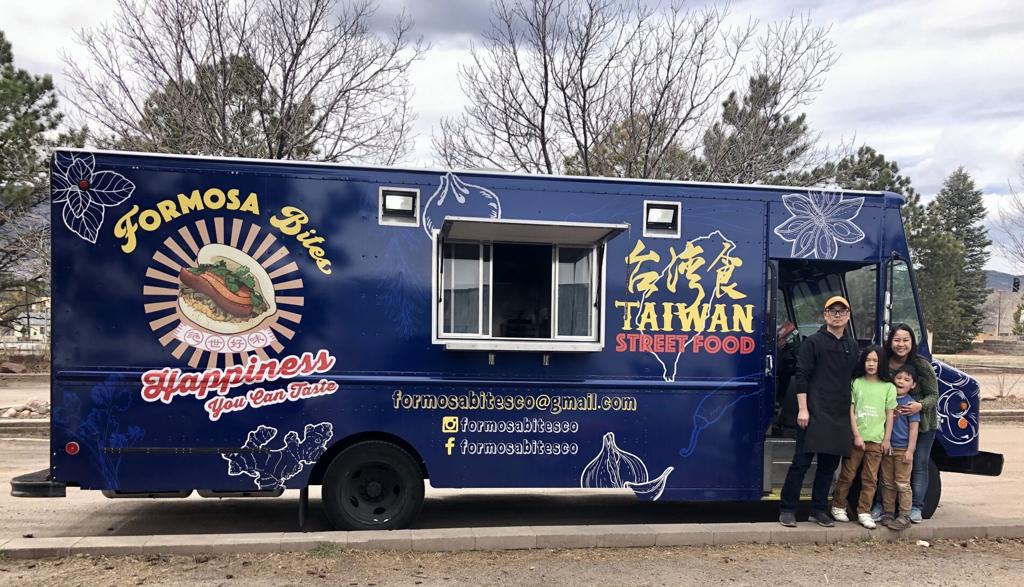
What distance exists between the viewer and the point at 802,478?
19.5 feet

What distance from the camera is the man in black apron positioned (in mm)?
5809

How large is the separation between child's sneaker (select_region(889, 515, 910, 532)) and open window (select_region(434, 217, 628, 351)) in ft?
9.42

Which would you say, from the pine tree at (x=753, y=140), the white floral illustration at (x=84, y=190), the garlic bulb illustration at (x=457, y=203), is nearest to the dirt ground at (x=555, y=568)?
the white floral illustration at (x=84, y=190)

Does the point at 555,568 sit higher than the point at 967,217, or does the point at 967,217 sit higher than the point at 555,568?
the point at 967,217

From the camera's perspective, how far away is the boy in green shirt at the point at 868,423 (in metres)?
5.86

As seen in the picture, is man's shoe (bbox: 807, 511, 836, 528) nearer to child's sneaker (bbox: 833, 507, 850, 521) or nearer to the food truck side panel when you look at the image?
child's sneaker (bbox: 833, 507, 850, 521)

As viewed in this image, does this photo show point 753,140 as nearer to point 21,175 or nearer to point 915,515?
point 915,515

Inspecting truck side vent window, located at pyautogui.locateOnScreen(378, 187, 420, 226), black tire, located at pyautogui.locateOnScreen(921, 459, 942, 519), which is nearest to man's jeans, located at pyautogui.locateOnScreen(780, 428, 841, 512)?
black tire, located at pyautogui.locateOnScreen(921, 459, 942, 519)

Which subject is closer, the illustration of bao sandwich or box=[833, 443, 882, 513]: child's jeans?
the illustration of bao sandwich

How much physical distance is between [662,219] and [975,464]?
357cm

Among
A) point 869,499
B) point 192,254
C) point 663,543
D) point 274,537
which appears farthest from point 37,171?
point 869,499

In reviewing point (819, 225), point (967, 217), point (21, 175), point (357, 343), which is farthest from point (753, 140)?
point (967, 217)

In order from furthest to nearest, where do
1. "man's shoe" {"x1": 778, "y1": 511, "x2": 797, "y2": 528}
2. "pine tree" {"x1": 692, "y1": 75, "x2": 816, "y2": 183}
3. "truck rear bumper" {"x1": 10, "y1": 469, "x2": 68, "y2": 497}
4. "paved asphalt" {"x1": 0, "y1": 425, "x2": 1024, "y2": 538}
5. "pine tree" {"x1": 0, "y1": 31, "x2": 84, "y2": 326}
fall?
"pine tree" {"x1": 0, "y1": 31, "x2": 84, "y2": 326} < "pine tree" {"x1": 692, "y1": 75, "x2": 816, "y2": 183} < "paved asphalt" {"x1": 0, "y1": 425, "x2": 1024, "y2": 538} < "man's shoe" {"x1": 778, "y1": 511, "x2": 797, "y2": 528} < "truck rear bumper" {"x1": 10, "y1": 469, "x2": 68, "y2": 497}

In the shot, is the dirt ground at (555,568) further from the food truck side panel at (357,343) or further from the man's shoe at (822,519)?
the food truck side panel at (357,343)
